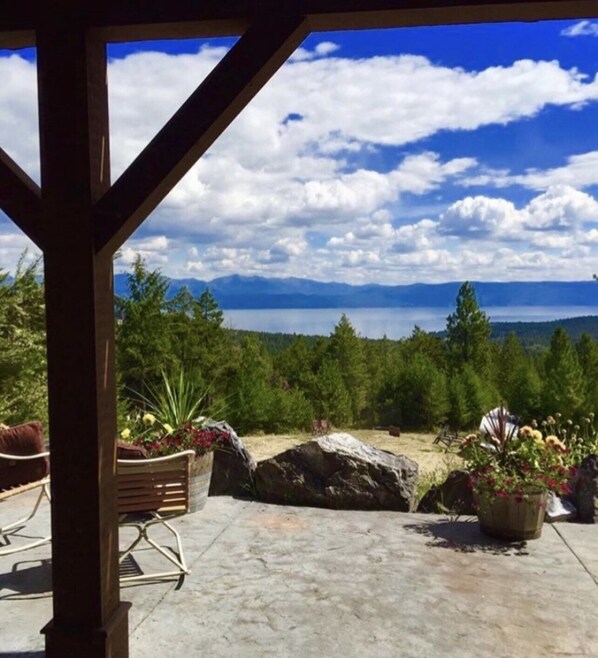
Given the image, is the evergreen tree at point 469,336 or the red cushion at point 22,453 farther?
the evergreen tree at point 469,336

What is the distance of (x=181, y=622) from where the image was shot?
2961 mm

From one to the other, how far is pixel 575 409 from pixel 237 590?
19.9 metres

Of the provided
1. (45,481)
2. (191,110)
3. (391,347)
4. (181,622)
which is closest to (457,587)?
(181,622)

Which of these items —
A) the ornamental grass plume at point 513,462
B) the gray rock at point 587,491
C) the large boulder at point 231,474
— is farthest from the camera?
the large boulder at point 231,474

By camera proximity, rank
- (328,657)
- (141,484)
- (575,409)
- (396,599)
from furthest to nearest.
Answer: (575,409) < (141,484) < (396,599) < (328,657)

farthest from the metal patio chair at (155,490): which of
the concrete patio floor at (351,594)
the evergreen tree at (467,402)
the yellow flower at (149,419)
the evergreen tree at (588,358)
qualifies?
the evergreen tree at (588,358)

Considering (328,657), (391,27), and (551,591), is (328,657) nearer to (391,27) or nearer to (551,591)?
(551,591)

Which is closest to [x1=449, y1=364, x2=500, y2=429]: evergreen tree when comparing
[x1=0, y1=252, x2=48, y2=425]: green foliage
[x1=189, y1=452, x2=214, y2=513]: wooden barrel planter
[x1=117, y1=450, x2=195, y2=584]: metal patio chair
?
[x1=0, y1=252, x2=48, y2=425]: green foliage

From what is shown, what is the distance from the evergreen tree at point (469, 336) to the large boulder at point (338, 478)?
81.8ft

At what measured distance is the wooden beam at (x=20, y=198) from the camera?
2.27 metres

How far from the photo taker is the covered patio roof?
218cm

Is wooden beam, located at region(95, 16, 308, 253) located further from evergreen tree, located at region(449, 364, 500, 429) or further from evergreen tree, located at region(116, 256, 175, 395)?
evergreen tree, located at region(449, 364, 500, 429)

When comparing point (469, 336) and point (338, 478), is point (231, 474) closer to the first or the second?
point (338, 478)

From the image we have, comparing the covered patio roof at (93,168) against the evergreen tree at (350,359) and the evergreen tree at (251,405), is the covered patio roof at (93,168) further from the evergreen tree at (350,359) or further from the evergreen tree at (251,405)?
the evergreen tree at (350,359)
